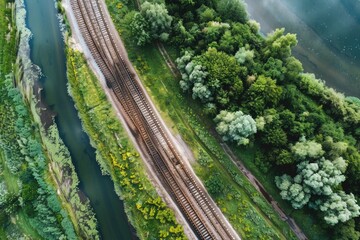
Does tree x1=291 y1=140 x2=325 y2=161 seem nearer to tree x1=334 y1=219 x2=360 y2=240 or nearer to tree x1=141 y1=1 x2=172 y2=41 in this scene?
tree x1=334 y1=219 x2=360 y2=240

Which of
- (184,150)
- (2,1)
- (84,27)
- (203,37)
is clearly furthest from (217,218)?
(2,1)

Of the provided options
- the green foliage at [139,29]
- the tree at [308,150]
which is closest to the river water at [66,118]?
the green foliage at [139,29]

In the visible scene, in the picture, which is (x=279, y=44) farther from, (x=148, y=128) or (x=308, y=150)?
(x=148, y=128)

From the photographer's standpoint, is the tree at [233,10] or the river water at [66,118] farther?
the tree at [233,10]

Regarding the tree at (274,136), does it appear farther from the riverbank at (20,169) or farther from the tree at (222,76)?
the riverbank at (20,169)

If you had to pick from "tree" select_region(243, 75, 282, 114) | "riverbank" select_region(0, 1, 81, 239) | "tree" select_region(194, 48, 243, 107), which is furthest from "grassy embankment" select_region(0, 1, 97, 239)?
"tree" select_region(243, 75, 282, 114)

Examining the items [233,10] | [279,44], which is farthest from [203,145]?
[233,10]

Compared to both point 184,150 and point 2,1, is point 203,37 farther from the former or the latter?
point 2,1
